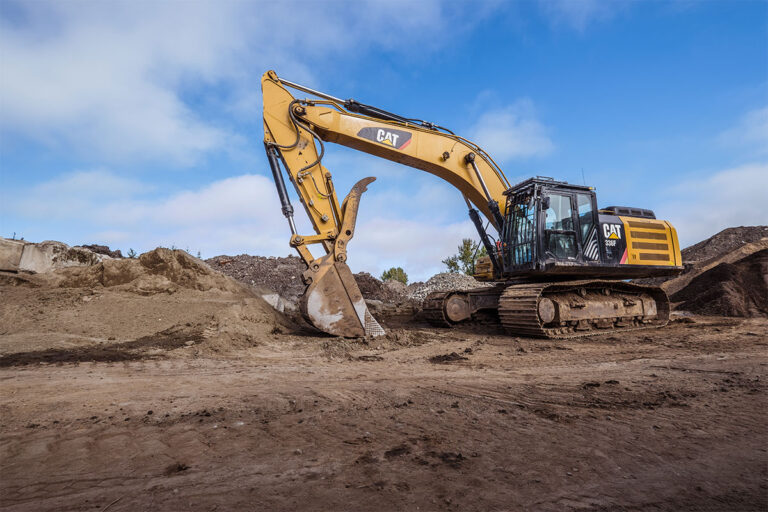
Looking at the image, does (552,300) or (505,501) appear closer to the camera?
(505,501)

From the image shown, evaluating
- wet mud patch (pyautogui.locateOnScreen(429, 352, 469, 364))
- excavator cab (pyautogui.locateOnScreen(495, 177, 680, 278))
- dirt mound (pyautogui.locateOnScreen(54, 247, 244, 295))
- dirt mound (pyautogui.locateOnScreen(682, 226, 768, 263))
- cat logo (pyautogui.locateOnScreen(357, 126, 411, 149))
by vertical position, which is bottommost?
wet mud patch (pyautogui.locateOnScreen(429, 352, 469, 364))

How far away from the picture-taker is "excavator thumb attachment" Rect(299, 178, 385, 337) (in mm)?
7164

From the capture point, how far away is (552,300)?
7945 millimetres

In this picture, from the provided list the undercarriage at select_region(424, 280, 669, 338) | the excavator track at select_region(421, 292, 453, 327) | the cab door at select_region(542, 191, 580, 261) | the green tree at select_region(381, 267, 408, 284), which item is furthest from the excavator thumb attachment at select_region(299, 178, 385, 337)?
the green tree at select_region(381, 267, 408, 284)

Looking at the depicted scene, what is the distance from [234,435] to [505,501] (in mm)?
1632

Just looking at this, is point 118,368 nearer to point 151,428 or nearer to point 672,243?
point 151,428

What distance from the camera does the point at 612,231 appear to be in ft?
27.5

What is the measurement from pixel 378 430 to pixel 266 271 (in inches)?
507

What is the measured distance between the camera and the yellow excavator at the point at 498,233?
295 inches

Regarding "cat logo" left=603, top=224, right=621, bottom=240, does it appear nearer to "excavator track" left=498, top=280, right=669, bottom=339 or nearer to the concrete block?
"excavator track" left=498, top=280, right=669, bottom=339

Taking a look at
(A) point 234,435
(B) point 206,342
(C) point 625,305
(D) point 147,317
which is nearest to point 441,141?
(C) point 625,305

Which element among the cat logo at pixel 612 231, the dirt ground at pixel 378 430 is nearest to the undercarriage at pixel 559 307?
the cat logo at pixel 612 231

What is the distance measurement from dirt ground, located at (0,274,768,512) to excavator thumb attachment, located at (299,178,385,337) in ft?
3.71

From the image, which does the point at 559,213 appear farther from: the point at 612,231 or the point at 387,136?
the point at 387,136
